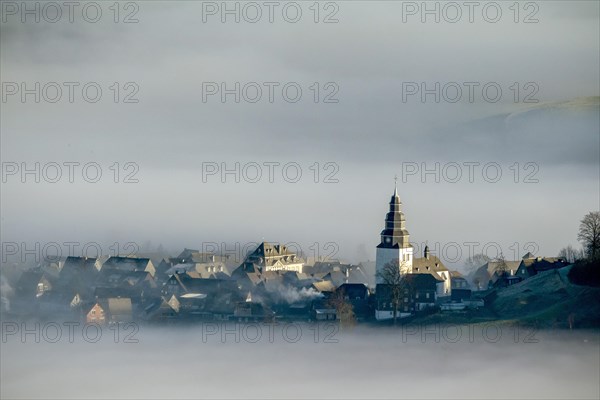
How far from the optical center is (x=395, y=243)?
38125 mm

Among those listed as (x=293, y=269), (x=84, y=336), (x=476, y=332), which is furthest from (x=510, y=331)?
(x=84, y=336)

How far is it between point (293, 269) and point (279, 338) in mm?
4488

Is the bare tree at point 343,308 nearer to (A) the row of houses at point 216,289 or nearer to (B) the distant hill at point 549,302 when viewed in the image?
(A) the row of houses at point 216,289

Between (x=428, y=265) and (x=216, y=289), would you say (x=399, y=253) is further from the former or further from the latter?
(x=216, y=289)

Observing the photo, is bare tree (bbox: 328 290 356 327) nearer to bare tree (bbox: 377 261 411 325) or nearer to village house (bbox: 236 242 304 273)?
bare tree (bbox: 377 261 411 325)

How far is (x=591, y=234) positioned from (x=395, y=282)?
4703 mm

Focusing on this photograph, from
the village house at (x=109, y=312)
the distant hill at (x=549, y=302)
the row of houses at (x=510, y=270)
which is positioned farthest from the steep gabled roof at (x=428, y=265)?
the village house at (x=109, y=312)

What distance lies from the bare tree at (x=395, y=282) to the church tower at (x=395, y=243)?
152 mm

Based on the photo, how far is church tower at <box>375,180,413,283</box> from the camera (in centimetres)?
3806

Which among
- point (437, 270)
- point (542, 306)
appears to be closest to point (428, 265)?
point (437, 270)

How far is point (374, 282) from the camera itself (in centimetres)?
3803

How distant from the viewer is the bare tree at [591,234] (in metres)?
35.4

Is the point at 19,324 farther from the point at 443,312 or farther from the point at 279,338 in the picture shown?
the point at 443,312

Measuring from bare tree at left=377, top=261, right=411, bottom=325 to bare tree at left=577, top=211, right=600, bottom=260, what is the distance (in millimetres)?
4230
